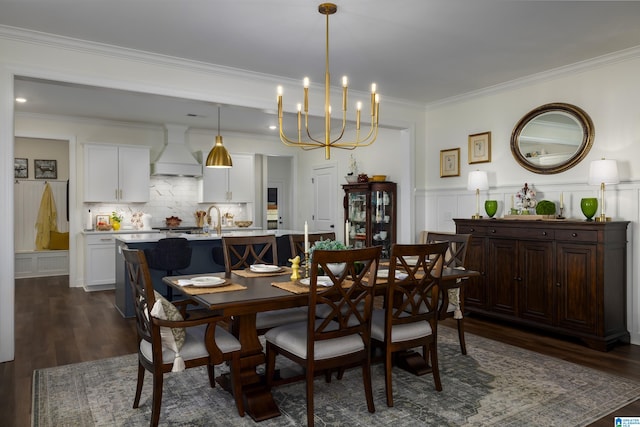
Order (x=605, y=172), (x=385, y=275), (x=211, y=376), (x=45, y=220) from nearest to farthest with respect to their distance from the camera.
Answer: (x=211, y=376)
(x=385, y=275)
(x=605, y=172)
(x=45, y=220)

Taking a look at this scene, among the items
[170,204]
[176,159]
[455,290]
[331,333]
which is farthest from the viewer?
[170,204]

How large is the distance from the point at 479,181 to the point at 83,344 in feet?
14.1

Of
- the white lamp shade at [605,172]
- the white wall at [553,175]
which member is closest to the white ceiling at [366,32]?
the white wall at [553,175]

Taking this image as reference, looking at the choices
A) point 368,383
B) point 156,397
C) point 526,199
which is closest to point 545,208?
point 526,199

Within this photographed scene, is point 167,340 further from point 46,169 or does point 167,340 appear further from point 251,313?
point 46,169

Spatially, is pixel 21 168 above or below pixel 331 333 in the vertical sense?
above

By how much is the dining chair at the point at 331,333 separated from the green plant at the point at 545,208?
8.51 ft

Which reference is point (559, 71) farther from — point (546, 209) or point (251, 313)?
point (251, 313)

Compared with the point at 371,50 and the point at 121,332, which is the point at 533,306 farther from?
the point at 121,332

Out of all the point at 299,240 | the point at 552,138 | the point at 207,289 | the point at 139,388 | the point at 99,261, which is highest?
the point at 552,138

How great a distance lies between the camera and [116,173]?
22.8 feet

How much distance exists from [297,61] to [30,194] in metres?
6.50

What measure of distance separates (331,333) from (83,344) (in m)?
2.68

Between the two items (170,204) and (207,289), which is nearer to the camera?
(207,289)
